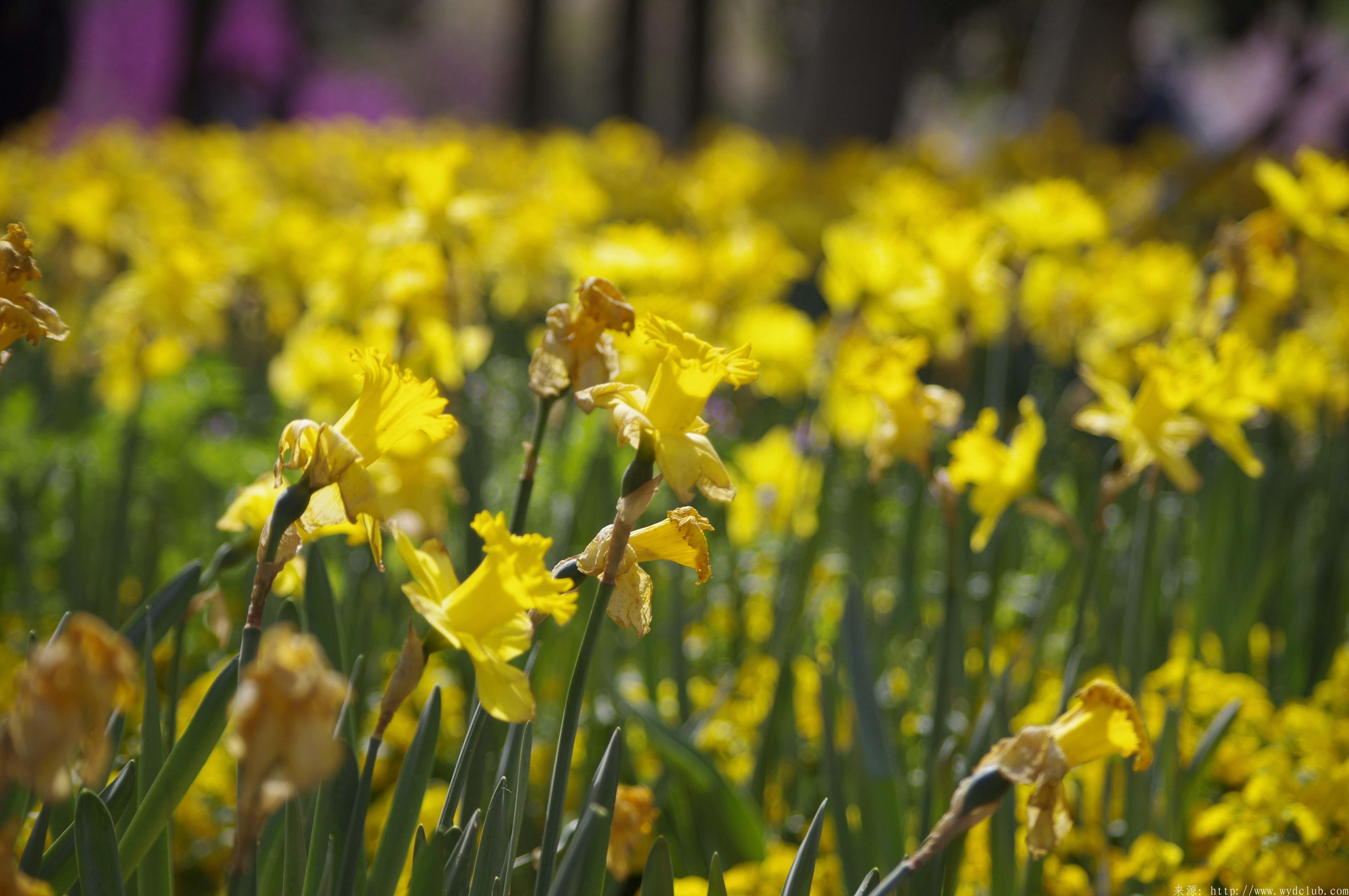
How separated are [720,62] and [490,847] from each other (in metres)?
21.9

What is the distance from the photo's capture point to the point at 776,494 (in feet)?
7.38

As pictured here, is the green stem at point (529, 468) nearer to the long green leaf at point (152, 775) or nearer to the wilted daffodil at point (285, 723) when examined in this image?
the long green leaf at point (152, 775)

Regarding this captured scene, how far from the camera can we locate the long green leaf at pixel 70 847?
964mm

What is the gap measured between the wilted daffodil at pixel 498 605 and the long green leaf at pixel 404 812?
17cm

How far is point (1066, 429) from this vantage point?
2.58 m

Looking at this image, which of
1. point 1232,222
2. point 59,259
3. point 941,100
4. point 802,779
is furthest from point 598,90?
point 802,779

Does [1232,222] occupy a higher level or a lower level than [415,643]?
higher

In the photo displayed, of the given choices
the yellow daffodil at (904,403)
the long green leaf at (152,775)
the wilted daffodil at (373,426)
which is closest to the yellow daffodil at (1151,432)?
the yellow daffodil at (904,403)

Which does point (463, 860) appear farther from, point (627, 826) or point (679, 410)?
point (679, 410)

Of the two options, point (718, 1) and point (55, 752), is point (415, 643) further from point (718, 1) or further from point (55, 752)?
point (718, 1)

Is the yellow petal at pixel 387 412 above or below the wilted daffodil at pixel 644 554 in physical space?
above

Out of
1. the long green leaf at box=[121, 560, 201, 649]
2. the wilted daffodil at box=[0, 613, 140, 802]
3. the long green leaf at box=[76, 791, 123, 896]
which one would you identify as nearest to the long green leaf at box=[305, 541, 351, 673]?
the long green leaf at box=[121, 560, 201, 649]

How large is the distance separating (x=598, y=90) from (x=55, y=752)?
19774mm

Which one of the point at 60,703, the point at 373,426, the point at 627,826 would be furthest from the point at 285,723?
the point at 627,826
